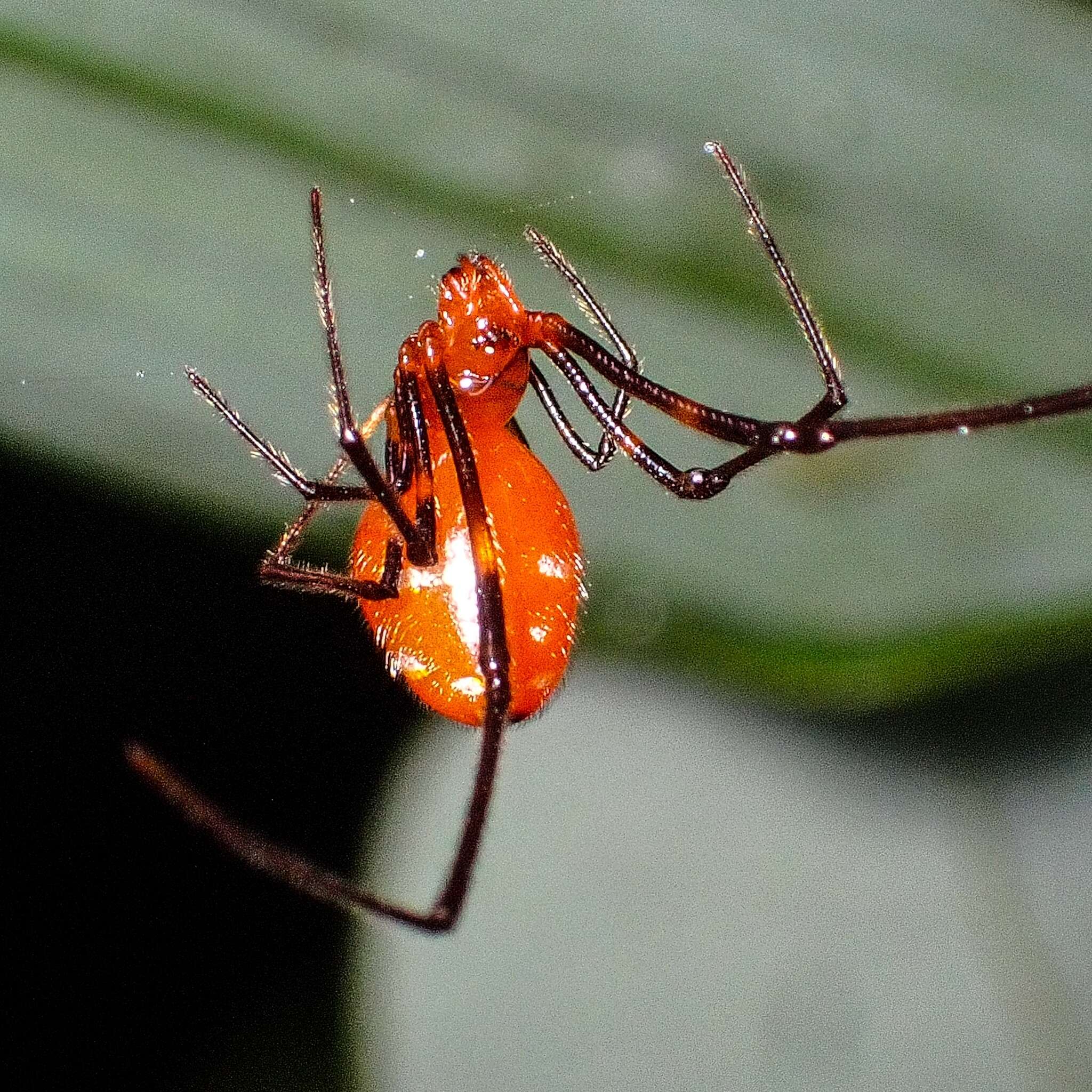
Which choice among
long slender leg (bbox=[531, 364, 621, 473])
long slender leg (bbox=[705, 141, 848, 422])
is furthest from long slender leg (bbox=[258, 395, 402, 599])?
long slender leg (bbox=[705, 141, 848, 422])

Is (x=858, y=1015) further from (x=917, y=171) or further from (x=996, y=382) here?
(x=917, y=171)

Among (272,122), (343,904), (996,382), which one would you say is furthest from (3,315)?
(996,382)

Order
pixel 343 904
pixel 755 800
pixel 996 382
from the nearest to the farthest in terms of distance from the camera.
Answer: pixel 343 904, pixel 996 382, pixel 755 800

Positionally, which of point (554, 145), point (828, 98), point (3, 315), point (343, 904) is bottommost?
point (343, 904)

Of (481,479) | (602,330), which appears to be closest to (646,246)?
(602,330)

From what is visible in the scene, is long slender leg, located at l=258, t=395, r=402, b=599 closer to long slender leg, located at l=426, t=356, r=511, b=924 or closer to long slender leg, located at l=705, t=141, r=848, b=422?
long slender leg, located at l=426, t=356, r=511, b=924

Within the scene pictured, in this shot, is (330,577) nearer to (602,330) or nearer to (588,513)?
(602,330)

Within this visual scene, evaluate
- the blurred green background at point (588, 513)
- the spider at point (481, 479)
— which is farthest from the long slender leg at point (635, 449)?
the blurred green background at point (588, 513)
